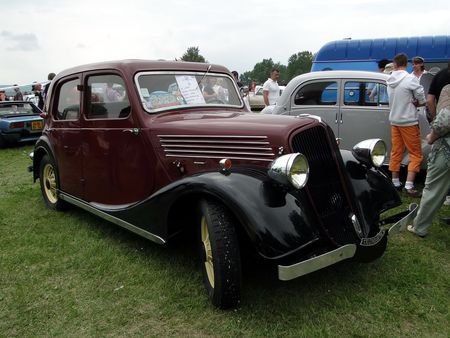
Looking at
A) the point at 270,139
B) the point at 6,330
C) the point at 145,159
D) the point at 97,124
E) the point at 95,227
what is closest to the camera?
the point at 6,330

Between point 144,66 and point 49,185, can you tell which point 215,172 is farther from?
point 49,185

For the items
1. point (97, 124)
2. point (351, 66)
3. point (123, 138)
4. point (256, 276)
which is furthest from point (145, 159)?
point (351, 66)

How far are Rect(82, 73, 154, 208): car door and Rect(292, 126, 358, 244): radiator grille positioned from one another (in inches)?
52.9

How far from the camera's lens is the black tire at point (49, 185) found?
16.4ft

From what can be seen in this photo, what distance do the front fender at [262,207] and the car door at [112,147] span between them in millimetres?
738

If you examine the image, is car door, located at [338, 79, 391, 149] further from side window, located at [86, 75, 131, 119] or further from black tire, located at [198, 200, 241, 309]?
black tire, located at [198, 200, 241, 309]

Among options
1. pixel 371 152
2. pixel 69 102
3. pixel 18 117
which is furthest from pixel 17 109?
pixel 371 152

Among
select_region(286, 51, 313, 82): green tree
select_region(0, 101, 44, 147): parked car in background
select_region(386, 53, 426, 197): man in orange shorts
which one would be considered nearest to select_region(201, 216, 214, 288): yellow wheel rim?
select_region(386, 53, 426, 197): man in orange shorts

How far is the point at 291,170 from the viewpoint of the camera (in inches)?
101

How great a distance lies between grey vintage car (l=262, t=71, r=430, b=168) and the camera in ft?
19.3

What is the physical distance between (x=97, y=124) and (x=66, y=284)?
1533 mm

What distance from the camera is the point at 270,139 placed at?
9.39 feet

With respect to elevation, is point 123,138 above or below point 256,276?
above

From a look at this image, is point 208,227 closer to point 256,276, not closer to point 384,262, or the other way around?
point 256,276
